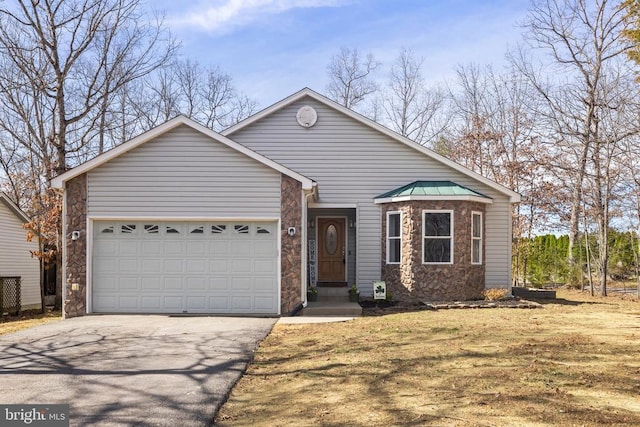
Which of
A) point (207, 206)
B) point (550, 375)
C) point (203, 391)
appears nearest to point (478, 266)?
point (207, 206)

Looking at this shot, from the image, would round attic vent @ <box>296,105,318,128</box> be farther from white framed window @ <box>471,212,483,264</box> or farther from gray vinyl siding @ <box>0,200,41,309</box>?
gray vinyl siding @ <box>0,200,41,309</box>

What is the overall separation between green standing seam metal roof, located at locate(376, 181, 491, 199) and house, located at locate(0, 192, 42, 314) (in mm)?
13171

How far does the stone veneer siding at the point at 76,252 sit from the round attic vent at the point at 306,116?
6439 millimetres

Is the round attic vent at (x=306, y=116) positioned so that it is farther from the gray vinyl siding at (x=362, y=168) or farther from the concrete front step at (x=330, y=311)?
the concrete front step at (x=330, y=311)

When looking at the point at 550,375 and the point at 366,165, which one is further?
the point at 366,165

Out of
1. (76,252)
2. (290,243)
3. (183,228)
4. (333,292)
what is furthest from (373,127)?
(76,252)

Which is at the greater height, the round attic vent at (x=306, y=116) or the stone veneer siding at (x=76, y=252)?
the round attic vent at (x=306, y=116)

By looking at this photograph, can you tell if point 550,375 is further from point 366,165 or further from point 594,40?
point 594,40

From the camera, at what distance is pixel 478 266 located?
53.5 feet

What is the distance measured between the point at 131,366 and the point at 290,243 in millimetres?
5969

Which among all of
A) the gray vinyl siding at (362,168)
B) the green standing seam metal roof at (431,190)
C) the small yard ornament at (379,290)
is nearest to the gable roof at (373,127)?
the gray vinyl siding at (362,168)

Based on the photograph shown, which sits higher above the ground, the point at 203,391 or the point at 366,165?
the point at 366,165

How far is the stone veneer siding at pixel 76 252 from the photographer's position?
1333 cm

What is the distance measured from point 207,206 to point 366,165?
5.40 metres
